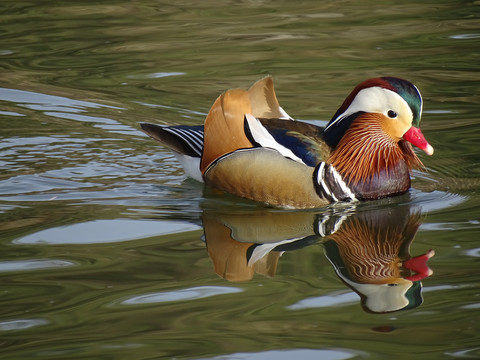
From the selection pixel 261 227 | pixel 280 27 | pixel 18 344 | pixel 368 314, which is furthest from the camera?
pixel 280 27

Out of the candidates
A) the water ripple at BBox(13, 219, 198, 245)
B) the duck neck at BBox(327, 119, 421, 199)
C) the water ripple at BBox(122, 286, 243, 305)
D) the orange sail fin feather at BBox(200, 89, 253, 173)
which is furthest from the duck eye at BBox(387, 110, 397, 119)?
the water ripple at BBox(122, 286, 243, 305)

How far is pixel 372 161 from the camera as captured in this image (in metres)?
6.67

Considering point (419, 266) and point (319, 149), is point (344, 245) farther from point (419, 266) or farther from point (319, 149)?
point (319, 149)

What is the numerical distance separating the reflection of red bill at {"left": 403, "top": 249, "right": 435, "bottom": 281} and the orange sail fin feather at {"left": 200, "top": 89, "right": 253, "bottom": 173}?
1.79 meters

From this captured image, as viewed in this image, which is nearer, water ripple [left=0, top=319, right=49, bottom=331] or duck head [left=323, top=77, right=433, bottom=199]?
water ripple [left=0, top=319, right=49, bottom=331]

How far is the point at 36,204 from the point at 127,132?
6.28 ft

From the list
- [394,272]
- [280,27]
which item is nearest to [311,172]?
Result: [394,272]

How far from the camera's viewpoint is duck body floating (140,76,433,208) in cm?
642

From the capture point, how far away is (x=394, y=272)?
5.00 m

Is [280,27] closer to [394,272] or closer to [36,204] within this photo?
[36,204]

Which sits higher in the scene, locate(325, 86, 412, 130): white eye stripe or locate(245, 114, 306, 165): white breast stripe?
locate(325, 86, 412, 130): white eye stripe

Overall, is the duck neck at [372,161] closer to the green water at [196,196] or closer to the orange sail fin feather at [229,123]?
the green water at [196,196]

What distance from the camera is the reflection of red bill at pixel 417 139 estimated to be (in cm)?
640

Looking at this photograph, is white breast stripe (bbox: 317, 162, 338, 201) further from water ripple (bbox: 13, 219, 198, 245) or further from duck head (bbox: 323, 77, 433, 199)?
water ripple (bbox: 13, 219, 198, 245)
